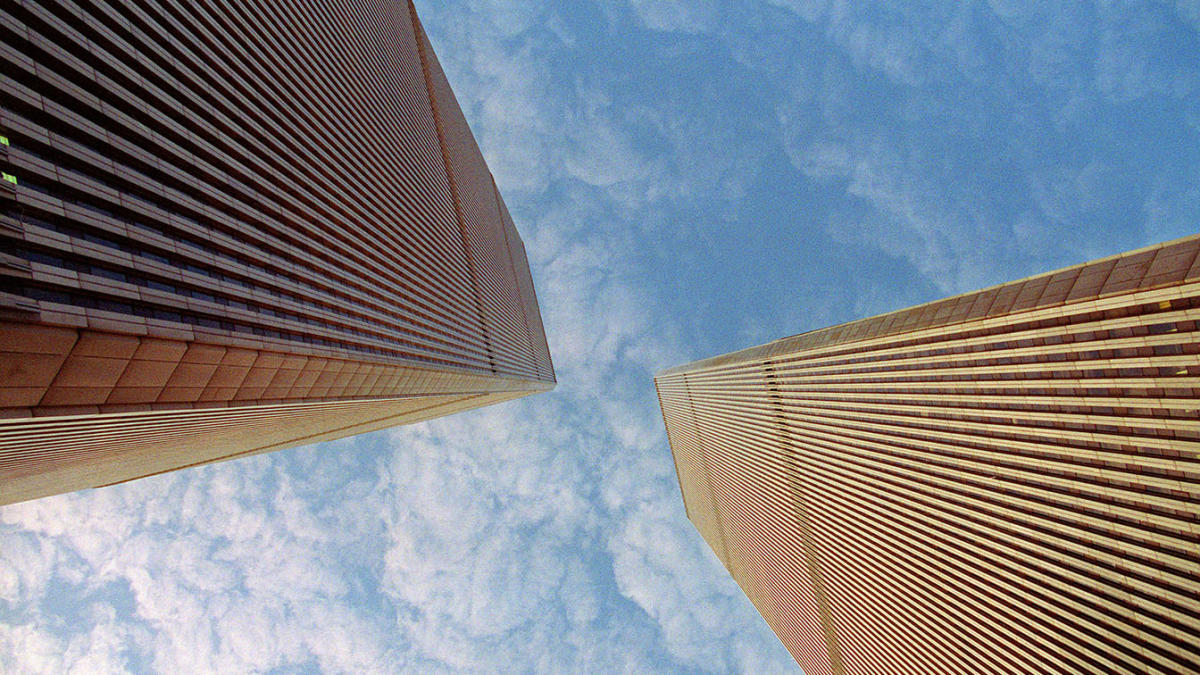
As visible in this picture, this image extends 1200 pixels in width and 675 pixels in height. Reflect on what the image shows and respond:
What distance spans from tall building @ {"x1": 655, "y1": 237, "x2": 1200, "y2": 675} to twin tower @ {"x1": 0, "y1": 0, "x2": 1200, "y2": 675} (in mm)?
199

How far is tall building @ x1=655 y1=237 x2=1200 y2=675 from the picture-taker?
30.5m

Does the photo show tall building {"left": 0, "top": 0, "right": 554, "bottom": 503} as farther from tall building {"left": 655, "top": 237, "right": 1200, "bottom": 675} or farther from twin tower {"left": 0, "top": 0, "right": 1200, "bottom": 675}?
Answer: tall building {"left": 655, "top": 237, "right": 1200, "bottom": 675}

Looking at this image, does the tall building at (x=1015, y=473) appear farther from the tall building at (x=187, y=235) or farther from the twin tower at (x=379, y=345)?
the tall building at (x=187, y=235)

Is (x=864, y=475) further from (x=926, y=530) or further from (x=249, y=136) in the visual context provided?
(x=249, y=136)

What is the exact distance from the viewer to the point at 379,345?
1572 inches

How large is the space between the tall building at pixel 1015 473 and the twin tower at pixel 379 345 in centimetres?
20

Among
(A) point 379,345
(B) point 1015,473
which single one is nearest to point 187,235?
(A) point 379,345

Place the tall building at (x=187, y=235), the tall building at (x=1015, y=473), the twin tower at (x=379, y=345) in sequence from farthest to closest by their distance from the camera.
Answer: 1. the tall building at (x=1015, y=473)
2. the twin tower at (x=379, y=345)
3. the tall building at (x=187, y=235)

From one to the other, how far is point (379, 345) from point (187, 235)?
17245 mm

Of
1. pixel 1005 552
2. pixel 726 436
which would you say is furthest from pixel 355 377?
pixel 726 436

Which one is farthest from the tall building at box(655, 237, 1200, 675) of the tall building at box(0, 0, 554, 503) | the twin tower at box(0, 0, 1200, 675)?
the tall building at box(0, 0, 554, 503)

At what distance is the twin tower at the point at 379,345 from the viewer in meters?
18.0

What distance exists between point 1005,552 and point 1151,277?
1047 inches

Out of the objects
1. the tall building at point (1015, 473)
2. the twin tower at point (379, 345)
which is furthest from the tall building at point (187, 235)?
the tall building at point (1015, 473)
